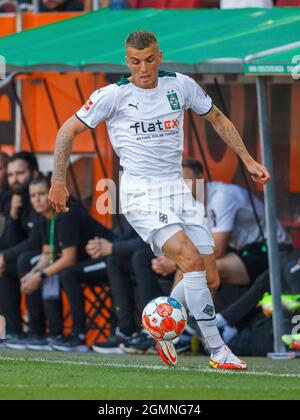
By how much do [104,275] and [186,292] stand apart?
147 inches

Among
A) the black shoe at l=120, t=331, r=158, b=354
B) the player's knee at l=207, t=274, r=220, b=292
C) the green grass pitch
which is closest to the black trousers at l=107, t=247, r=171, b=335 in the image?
the black shoe at l=120, t=331, r=158, b=354

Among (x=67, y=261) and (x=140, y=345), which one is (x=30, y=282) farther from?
(x=140, y=345)

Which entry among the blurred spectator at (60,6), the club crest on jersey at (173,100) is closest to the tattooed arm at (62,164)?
the club crest on jersey at (173,100)

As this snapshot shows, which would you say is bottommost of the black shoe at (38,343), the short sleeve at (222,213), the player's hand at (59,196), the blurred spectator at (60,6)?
the black shoe at (38,343)

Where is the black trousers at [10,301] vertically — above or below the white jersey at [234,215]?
below

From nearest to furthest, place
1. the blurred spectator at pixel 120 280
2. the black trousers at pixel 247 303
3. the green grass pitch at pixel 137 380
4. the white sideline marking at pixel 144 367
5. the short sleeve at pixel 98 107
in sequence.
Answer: the green grass pitch at pixel 137 380, the white sideline marking at pixel 144 367, the short sleeve at pixel 98 107, the black trousers at pixel 247 303, the blurred spectator at pixel 120 280

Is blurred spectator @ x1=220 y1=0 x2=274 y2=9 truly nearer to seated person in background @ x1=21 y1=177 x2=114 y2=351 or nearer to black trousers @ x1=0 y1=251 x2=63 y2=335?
seated person in background @ x1=21 y1=177 x2=114 y2=351

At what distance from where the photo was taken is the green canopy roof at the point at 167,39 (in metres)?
11.9

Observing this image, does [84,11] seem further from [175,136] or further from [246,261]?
[175,136]

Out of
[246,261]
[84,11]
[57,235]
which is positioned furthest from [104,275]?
[84,11]

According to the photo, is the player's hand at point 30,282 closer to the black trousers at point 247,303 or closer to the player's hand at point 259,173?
the black trousers at point 247,303

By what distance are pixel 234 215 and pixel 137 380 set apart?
13.4 feet

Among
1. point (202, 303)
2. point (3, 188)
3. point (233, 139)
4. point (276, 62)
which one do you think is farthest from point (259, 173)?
point (3, 188)
